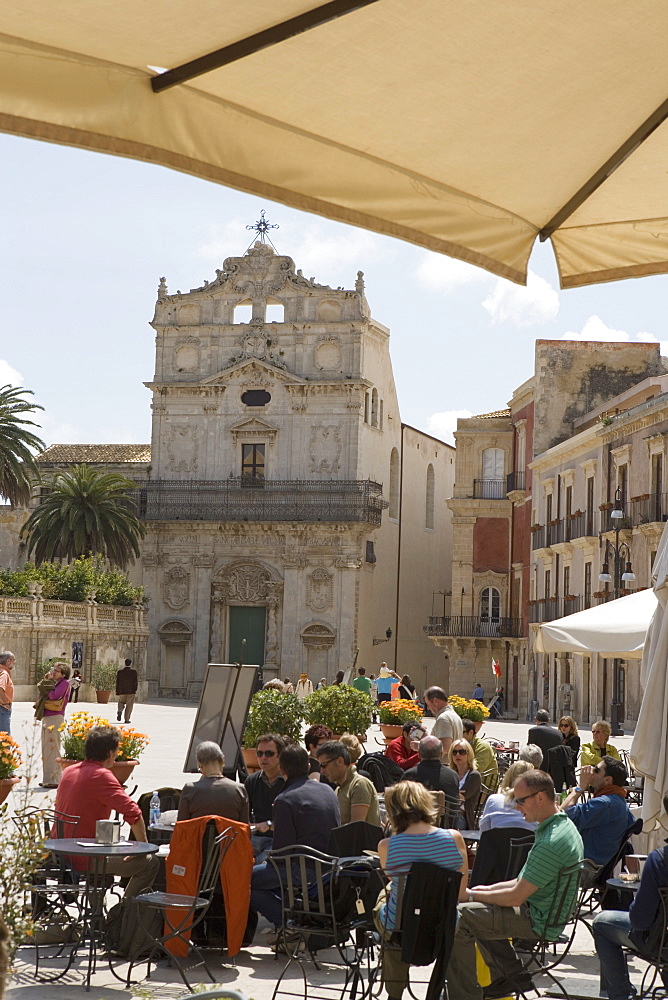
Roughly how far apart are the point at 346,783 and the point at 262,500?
138 ft

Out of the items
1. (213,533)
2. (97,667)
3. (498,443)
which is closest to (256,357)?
(213,533)

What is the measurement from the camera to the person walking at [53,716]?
50.2 ft

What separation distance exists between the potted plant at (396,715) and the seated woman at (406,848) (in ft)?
31.7

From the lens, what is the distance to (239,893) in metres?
7.06

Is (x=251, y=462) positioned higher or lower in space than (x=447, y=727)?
higher

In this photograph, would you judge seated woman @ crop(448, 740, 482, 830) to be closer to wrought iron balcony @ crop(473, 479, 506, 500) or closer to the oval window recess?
wrought iron balcony @ crop(473, 479, 506, 500)

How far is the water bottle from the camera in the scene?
320 inches

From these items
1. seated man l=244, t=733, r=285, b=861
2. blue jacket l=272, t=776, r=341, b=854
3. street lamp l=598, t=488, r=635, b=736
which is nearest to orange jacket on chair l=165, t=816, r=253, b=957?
blue jacket l=272, t=776, r=341, b=854

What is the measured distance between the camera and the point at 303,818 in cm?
725

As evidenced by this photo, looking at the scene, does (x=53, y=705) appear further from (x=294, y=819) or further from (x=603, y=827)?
(x=603, y=827)

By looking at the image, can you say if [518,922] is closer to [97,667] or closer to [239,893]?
[239,893]

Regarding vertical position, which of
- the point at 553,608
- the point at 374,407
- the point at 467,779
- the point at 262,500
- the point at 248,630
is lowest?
the point at 467,779

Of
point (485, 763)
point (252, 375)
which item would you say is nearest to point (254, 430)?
point (252, 375)

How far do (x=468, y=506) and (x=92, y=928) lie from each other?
4078 centimetres
